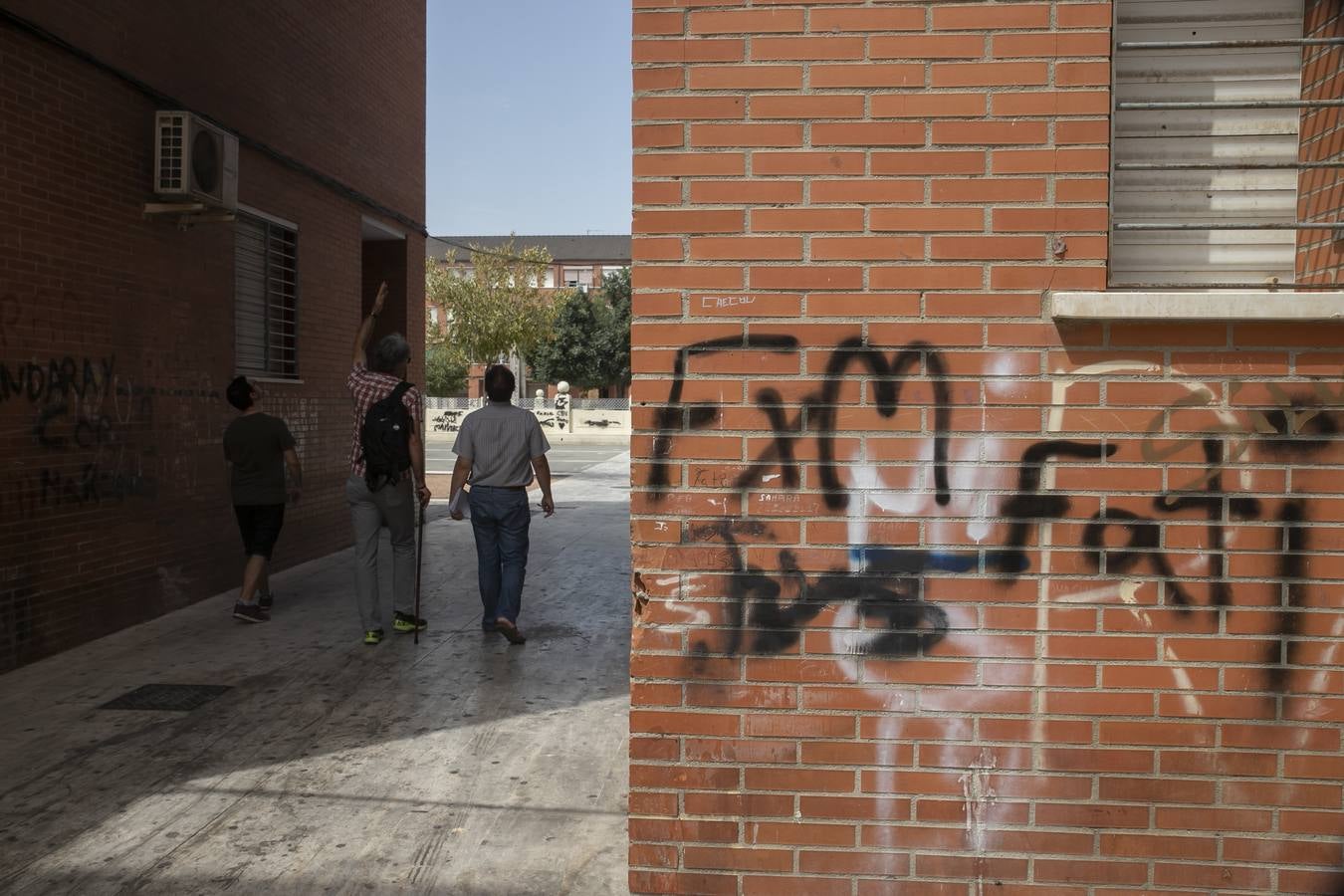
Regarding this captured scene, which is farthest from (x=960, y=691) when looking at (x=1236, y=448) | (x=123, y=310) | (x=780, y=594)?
(x=123, y=310)

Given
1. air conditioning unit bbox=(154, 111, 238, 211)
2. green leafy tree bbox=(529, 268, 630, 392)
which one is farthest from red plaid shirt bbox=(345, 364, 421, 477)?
green leafy tree bbox=(529, 268, 630, 392)

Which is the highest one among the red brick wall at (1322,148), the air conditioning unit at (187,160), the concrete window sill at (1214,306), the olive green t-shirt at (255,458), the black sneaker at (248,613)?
the air conditioning unit at (187,160)

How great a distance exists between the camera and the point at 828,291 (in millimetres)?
3230

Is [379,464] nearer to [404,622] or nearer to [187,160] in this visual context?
[404,622]

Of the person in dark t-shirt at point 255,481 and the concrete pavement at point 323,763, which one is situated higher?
the person in dark t-shirt at point 255,481

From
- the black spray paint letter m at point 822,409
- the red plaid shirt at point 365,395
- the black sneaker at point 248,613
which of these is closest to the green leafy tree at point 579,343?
the black sneaker at point 248,613

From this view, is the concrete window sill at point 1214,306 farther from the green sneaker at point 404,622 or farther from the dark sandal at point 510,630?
the green sneaker at point 404,622

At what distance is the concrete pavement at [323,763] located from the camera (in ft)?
12.8

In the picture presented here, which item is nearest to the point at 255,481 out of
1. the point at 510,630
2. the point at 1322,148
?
the point at 510,630

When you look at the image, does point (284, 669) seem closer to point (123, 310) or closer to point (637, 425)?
point (123, 310)

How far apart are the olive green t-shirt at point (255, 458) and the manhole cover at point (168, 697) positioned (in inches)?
79.2

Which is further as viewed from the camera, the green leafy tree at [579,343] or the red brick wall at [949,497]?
the green leafy tree at [579,343]

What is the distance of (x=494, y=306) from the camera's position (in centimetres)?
4016

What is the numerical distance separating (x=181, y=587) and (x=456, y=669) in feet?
9.87
